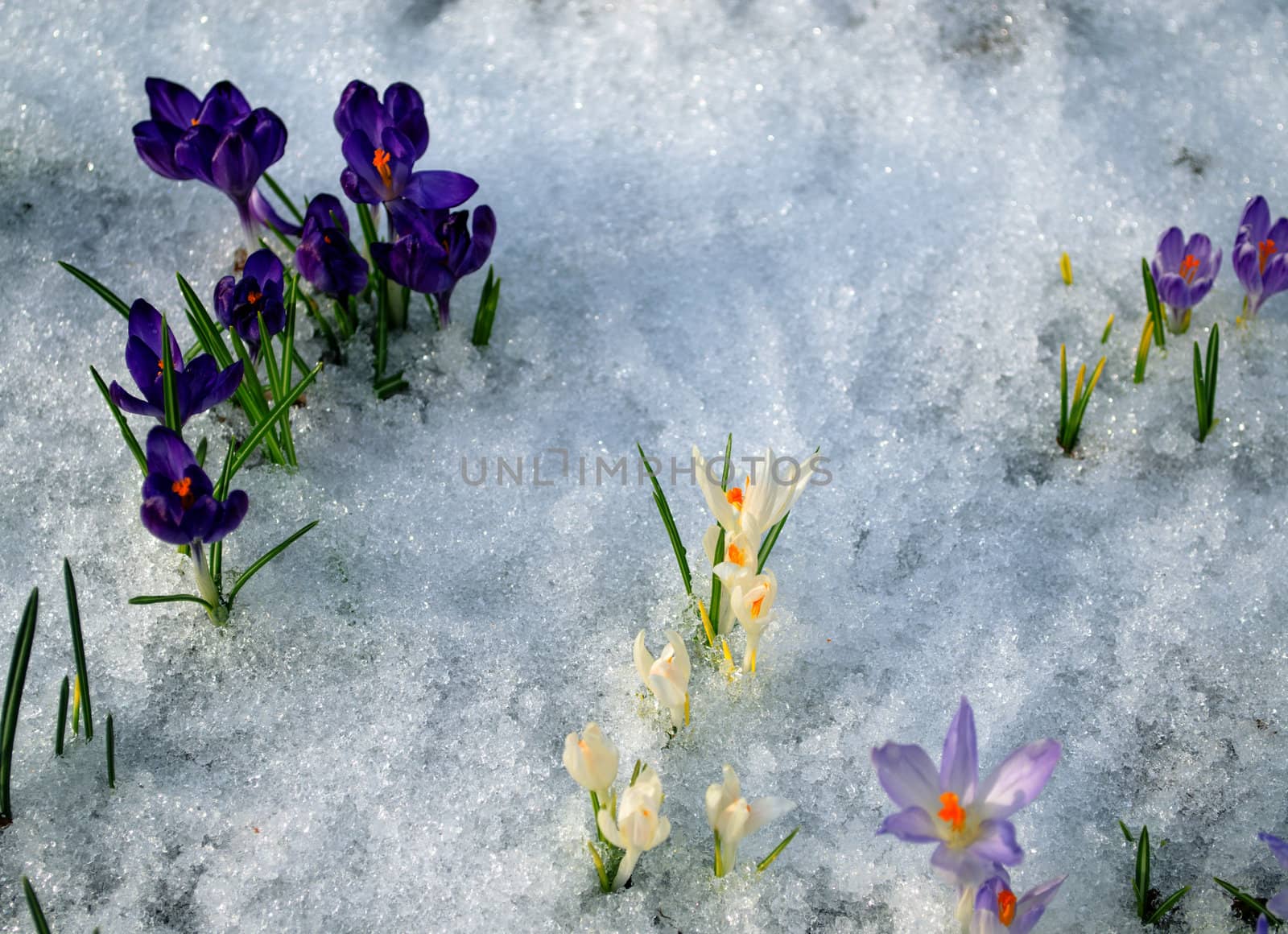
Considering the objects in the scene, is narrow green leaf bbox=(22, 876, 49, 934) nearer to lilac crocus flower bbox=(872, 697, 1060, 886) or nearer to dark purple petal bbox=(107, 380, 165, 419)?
dark purple petal bbox=(107, 380, 165, 419)

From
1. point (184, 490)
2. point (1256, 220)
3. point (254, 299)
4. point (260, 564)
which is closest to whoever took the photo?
point (184, 490)

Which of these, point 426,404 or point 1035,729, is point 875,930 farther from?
point 426,404

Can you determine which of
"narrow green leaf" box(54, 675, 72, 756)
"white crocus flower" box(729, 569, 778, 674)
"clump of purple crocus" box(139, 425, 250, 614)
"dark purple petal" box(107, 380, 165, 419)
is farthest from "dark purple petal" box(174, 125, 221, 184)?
"white crocus flower" box(729, 569, 778, 674)

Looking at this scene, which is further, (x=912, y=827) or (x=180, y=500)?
(x=180, y=500)

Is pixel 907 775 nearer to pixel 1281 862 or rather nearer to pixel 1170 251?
pixel 1281 862

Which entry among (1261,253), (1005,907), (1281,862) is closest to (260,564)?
(1005,907)

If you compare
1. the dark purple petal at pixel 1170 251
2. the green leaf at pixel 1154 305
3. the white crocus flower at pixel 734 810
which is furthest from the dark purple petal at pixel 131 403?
the dark purple petal at pixel 1170 251

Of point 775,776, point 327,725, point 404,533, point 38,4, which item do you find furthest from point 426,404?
point 38,4
